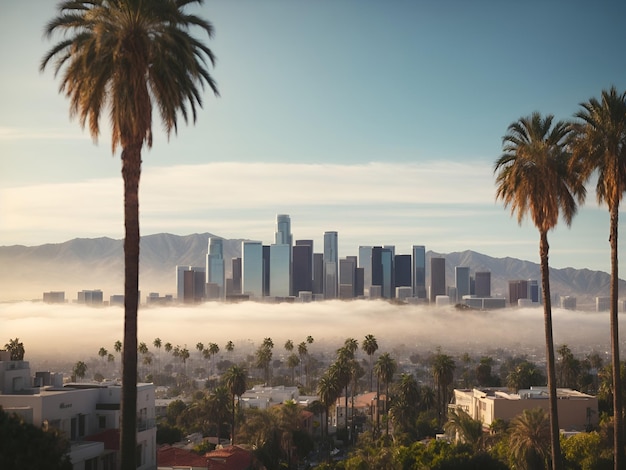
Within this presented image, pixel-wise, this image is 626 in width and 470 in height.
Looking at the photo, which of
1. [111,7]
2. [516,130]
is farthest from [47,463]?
[516,130]

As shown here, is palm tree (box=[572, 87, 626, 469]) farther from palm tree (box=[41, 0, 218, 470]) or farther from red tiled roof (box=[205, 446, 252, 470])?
red tiled roof (box=[205, 446, 252, 470])

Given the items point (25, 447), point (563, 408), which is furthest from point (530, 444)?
point (25, 447)

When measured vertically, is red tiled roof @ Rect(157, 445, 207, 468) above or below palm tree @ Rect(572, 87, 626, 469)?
below

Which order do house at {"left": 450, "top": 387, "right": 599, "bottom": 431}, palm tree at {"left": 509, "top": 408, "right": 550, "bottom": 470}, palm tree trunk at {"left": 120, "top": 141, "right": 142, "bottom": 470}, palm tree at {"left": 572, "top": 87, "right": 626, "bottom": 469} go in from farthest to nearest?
house at {"left": 450, "top": 387, "right": 599, "bottom": 431} → palm tree at {"left": 509, "top": 408, "right": 550, "bottom": 470} → palm tree at {"left": 572, "top": 87, "right": 626, "bottom": 469} → palm tree trunk at {"left": 120, "top": 141, "right": 142, "bottom": 470}

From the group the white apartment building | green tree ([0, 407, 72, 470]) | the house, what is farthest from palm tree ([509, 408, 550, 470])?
green tree ([0, 407, 72, 470])

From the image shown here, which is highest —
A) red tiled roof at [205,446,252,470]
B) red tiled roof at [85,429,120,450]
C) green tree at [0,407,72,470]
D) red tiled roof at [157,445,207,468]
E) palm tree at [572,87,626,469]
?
palm tree at [572,87,626,469]

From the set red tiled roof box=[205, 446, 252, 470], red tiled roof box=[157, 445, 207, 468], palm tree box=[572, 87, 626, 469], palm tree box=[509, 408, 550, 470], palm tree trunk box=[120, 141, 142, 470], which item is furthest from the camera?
red tiled roof box=[205, 446, 252, 470]

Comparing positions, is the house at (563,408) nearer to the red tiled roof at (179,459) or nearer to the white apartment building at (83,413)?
the red tiled roof at (179,459)
